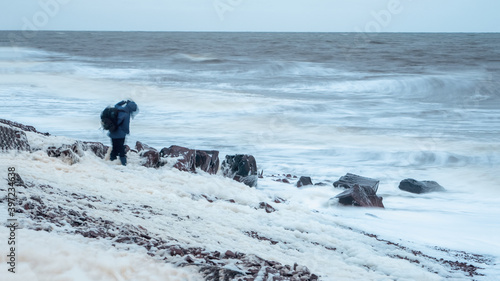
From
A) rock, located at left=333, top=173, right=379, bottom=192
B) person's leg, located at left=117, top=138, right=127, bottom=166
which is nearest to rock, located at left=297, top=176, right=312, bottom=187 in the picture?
rock, located at left=333, top=173, right=379, bottom=192

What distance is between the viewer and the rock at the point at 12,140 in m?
5.69

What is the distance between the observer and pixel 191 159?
7.17 metres

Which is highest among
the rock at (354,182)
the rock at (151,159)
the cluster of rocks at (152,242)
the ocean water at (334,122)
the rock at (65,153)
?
the ocean water at (334,122)

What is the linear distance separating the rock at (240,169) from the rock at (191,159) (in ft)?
0.84

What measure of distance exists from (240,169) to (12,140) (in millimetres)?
3203

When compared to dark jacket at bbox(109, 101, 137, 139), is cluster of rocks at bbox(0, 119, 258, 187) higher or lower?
lower

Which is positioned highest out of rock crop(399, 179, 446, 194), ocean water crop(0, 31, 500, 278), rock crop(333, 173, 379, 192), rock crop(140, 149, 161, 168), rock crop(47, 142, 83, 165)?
ocean water crop(0, 31, 500, 278)

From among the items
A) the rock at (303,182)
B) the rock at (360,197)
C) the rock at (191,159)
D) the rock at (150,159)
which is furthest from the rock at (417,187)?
the rock at (150,159)

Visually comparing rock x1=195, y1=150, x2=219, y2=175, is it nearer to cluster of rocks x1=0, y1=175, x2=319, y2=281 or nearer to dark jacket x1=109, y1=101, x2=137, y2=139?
dark jacket x1=109, y1=101, x2=137, y2=139

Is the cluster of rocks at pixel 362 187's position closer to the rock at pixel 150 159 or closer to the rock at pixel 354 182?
the rock at pixel 354 182

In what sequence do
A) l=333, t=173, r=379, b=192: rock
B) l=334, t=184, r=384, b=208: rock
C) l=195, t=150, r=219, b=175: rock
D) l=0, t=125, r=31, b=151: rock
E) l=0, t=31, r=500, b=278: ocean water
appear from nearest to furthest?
1. l=0, t=125, r=31, b=151: rock
2. l=334, t=184, r=384, b=208: rock
3. l=195, t=150, r=219, b=175: rock
4. l=0, t=31, r=500, b=278: ocean water
5. l=333, t=173, r=379, b=192: rock

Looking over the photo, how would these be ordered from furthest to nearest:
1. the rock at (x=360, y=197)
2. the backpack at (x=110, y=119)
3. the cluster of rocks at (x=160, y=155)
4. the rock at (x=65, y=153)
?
the rock at (x=360, y=197), the backpack at (x=110, y=119), the rock at (x=65, y=153), the cluster of rocks at (x=160, y=155)

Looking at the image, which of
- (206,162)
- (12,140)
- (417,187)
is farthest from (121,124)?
(417,187)

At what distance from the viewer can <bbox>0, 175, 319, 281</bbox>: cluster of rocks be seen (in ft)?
10.4
